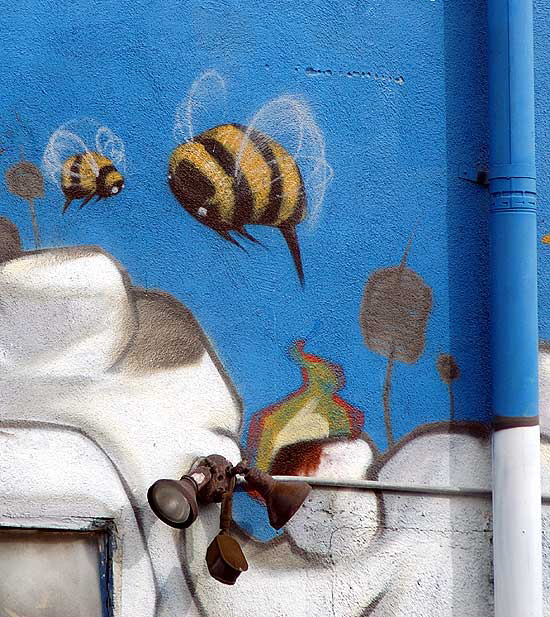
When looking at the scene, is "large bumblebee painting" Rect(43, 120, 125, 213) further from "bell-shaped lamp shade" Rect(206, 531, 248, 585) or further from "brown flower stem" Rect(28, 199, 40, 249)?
"bell-shaped lamp shade" Rect(206, 531, 248, 585)

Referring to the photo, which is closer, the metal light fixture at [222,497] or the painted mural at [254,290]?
the metal light fixture at [222,497]

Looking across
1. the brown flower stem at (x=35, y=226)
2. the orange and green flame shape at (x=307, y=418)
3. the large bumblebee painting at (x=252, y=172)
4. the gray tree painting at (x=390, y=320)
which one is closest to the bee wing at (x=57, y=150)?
the brown flower stem at (x=35, y=226)

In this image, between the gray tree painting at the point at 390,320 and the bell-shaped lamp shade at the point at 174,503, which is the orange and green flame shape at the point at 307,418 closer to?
the gray tree painting at the point at 390,320

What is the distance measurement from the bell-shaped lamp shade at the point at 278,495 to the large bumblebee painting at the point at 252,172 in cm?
74

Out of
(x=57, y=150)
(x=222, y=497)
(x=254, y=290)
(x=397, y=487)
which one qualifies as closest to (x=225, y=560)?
(x=222, y=497)

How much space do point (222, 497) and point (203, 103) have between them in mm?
1446

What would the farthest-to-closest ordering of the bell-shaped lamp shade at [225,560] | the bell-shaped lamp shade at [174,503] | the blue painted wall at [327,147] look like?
the blue painted wall at [327,147]
the bell-shaped lamp shade at [225,560]
the bell-shaped lamp shade at [174,503]

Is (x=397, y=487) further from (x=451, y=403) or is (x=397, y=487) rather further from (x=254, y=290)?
(x=254, y=290)

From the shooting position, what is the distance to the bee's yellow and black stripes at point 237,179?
3.23 m

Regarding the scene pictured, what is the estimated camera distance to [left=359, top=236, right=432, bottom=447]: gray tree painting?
3.25 meters

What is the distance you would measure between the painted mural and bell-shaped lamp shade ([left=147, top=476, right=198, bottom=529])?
0.30m

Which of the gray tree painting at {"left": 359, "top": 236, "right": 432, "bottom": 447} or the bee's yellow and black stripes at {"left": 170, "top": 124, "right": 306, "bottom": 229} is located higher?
the bee's yellow and black stripes at {"left": 170, "top": 124, "right": 306, "bottom": 229}

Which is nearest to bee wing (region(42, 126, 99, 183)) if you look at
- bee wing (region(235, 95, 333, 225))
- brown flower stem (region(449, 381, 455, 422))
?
bee wing (region(235, 95, 333, 225))

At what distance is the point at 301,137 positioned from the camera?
3244 mm
